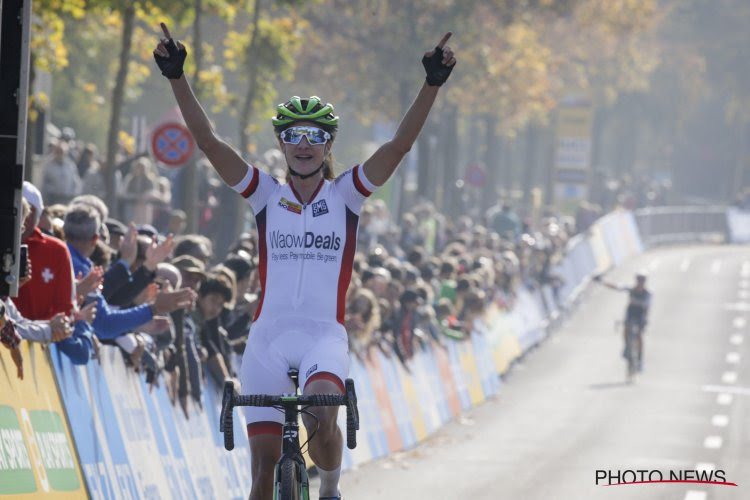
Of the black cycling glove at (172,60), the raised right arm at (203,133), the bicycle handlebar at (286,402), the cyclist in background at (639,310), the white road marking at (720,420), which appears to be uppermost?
the black cycling glove at (172,60)

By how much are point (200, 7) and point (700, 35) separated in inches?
2403

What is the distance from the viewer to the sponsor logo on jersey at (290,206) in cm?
799

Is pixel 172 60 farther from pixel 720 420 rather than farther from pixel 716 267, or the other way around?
pixel 716 267

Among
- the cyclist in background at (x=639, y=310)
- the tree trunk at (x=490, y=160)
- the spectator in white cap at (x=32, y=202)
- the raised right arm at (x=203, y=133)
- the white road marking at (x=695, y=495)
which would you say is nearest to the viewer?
the raised right arm at (x=203, y=133)

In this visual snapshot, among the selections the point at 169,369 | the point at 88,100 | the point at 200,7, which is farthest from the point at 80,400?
the point at 88,100

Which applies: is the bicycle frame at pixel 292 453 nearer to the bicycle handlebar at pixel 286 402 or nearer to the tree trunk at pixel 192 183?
the bicycle handlebar at pixel 286 402

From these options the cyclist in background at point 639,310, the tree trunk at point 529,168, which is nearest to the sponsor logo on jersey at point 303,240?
the cyclist in background at point 639,310

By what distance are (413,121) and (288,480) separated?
1659mm

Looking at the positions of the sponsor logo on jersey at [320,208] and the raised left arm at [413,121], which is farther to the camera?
the sponsor logo on jersey at [320,208]

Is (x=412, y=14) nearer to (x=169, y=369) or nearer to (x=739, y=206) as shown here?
(x=169, y=369)

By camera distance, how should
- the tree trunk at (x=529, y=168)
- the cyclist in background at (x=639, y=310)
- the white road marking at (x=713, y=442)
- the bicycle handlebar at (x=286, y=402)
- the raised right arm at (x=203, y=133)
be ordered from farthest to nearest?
the tree trunk at (x=529, y=168)
the cyclist in background at (x=639, y=310)
the white road marking at (x=713, y=442)
the raised right arm at (x=203, y=133)
the bicycle handlebar at (x=286, y=402)

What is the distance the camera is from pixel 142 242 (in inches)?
463

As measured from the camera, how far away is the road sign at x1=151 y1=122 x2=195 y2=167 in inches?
834

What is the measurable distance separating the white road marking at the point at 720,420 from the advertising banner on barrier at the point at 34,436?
48.6ft
